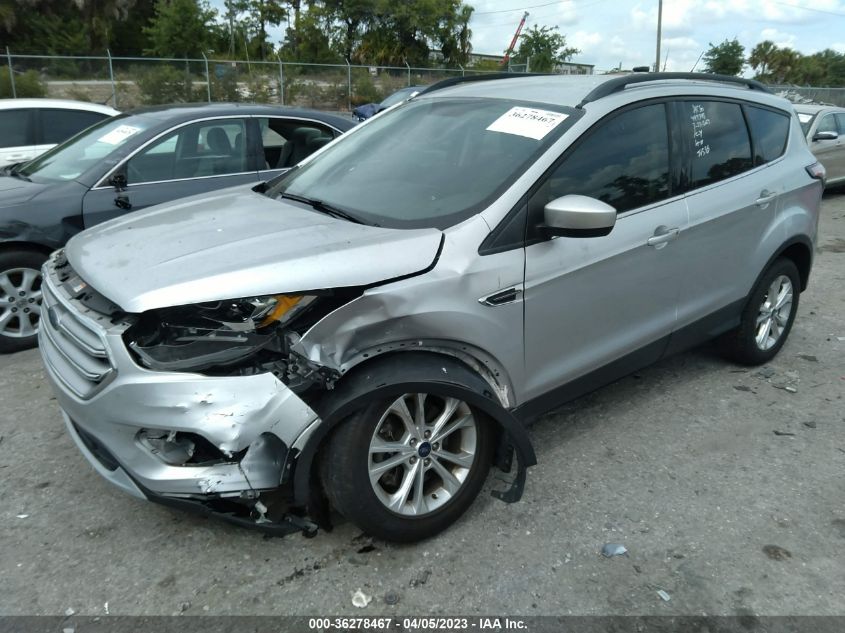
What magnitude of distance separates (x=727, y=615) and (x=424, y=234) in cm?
180

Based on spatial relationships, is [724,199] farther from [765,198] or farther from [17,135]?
[17,135]

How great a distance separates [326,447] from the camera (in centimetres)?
250

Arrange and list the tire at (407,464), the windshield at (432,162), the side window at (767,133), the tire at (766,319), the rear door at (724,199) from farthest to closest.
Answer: the tire at (766,319) → the side window at (767,133) → the rear door at (724,199) → the windshield at (432,162) → the tire at (407,464)

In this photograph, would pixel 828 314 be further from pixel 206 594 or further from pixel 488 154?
pixel 206 594

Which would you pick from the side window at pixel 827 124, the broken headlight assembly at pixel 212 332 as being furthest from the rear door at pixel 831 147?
the broken headlight assembly at pixel 212 332

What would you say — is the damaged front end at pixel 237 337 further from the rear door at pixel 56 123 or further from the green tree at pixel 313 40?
the green tree at pixel 313 40

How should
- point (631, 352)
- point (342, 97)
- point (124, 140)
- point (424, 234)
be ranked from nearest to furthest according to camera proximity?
point (424, 234), point (631, 352), point (124, 140), point (342, 97)

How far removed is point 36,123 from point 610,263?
7.21 meters

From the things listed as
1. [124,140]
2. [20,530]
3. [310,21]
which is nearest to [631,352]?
[20,530]

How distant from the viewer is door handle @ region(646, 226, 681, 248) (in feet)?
11.0

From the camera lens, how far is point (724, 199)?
12.4 ft

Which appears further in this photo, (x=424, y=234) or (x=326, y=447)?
(x=424, y=234)

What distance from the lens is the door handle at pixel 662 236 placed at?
334 cm

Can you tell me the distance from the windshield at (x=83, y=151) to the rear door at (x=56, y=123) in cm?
238
